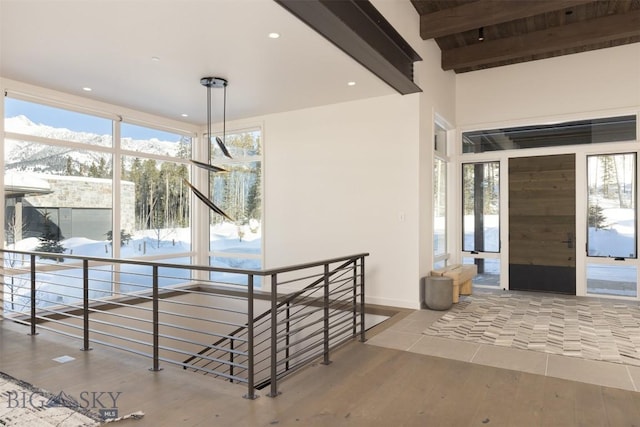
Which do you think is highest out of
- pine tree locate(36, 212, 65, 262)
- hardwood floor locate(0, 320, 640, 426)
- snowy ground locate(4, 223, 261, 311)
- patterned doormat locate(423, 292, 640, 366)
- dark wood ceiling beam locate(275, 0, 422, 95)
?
dark wood ceiling beam locate(275, 0, 422, 95)

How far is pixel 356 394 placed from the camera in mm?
2799

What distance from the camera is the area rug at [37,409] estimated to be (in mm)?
2393

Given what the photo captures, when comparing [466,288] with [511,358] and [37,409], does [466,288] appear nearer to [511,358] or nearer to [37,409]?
[511,358]

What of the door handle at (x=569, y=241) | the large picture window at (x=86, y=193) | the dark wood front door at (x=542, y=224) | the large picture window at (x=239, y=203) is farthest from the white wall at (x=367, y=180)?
the door handle at (x=569, y=241)

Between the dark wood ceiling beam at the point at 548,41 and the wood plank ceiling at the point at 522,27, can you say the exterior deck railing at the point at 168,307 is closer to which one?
the wood plank ceiling at the point at 522,27

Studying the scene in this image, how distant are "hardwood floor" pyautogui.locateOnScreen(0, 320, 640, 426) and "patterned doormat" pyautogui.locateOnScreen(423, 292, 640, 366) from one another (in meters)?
0.84

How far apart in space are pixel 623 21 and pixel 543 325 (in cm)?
395

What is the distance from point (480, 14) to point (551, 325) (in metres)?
3.64

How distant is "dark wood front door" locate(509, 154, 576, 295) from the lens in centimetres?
616

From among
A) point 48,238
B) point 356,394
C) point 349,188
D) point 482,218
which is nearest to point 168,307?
point 48,238

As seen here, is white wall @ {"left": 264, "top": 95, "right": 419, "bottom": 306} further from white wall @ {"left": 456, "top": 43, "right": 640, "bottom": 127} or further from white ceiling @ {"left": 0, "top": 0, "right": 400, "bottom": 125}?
white wall @ {"left": 456, "top": 43, "right": 640, "bottom": 127}

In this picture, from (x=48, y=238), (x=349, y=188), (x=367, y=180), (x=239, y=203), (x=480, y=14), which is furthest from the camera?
(x=239, y=203)

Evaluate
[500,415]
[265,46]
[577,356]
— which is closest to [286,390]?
[500,415]

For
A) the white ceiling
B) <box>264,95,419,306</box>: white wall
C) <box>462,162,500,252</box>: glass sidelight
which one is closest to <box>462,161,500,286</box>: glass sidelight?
<box>462,162,500,252</box>: glass sidelight
